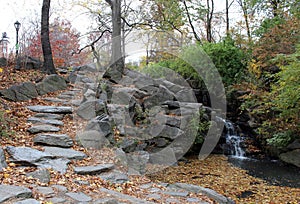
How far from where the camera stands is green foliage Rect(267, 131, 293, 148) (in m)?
6.87

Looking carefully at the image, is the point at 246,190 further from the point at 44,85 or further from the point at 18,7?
the point at 18,7

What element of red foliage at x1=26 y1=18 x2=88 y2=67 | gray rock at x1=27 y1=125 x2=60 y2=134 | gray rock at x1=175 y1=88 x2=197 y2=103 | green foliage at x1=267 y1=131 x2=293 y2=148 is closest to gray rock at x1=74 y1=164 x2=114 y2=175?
gray rock at x1=27 y1=125 x2=60 y2=134

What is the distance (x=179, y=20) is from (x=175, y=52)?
1.58 m

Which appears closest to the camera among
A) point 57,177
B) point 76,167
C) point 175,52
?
point 57,177

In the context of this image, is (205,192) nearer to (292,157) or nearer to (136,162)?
(136,162)

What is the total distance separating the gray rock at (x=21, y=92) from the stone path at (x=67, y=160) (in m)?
0.40

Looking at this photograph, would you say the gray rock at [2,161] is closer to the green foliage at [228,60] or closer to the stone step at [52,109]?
the stone step at [52,109]

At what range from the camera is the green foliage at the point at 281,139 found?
6867mm

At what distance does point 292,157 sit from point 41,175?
609 centimetres

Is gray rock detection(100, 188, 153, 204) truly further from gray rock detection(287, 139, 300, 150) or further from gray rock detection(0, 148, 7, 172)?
gray rock detection(287, 139, 300, 150)

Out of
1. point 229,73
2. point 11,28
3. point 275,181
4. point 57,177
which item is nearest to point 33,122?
point 57,177

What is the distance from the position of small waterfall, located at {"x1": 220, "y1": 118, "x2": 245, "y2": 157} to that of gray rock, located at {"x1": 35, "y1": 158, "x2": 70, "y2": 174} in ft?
18.6

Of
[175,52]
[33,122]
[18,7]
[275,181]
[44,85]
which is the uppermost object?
[18,7]

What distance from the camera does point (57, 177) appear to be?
125 inches
